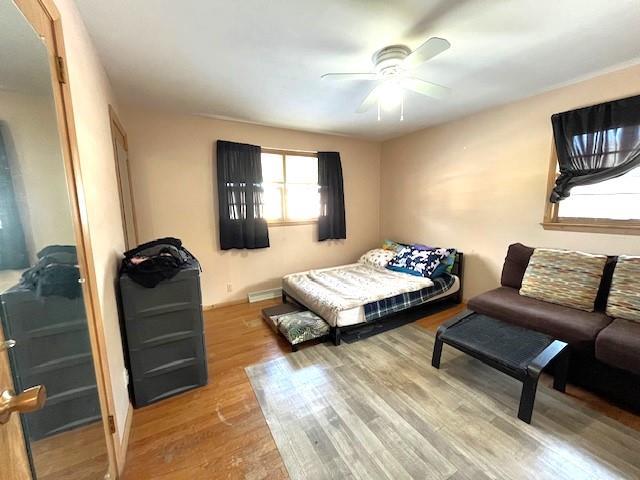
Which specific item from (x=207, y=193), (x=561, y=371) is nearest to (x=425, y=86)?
(x=561, y=371)

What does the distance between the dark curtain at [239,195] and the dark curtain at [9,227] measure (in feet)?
8.45

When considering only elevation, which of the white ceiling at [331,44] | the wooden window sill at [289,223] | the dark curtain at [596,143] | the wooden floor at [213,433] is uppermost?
the white ceiling at [331,44]

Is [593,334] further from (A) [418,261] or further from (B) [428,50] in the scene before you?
(B) [428,50]

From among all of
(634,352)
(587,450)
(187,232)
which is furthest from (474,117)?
(187,232)

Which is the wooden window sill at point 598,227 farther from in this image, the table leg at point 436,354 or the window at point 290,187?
the window at point 290,187

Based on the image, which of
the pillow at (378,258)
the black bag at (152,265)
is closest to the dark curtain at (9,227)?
the black bag at (152,265)

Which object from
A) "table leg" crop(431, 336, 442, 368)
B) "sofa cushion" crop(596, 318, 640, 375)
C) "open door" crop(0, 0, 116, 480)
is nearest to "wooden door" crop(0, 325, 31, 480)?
"open door" crop(0, 0, 116, 480)

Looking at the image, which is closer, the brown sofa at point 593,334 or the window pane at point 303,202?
the brown sofa at point 593,334

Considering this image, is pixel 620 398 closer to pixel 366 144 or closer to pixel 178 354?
pixel 178 354

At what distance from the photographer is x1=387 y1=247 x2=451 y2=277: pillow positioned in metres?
3.32

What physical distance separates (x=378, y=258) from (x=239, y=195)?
2149mm

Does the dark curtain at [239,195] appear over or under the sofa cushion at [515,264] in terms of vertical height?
over

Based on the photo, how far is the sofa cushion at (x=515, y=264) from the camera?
271cm

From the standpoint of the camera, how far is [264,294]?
148 inches
